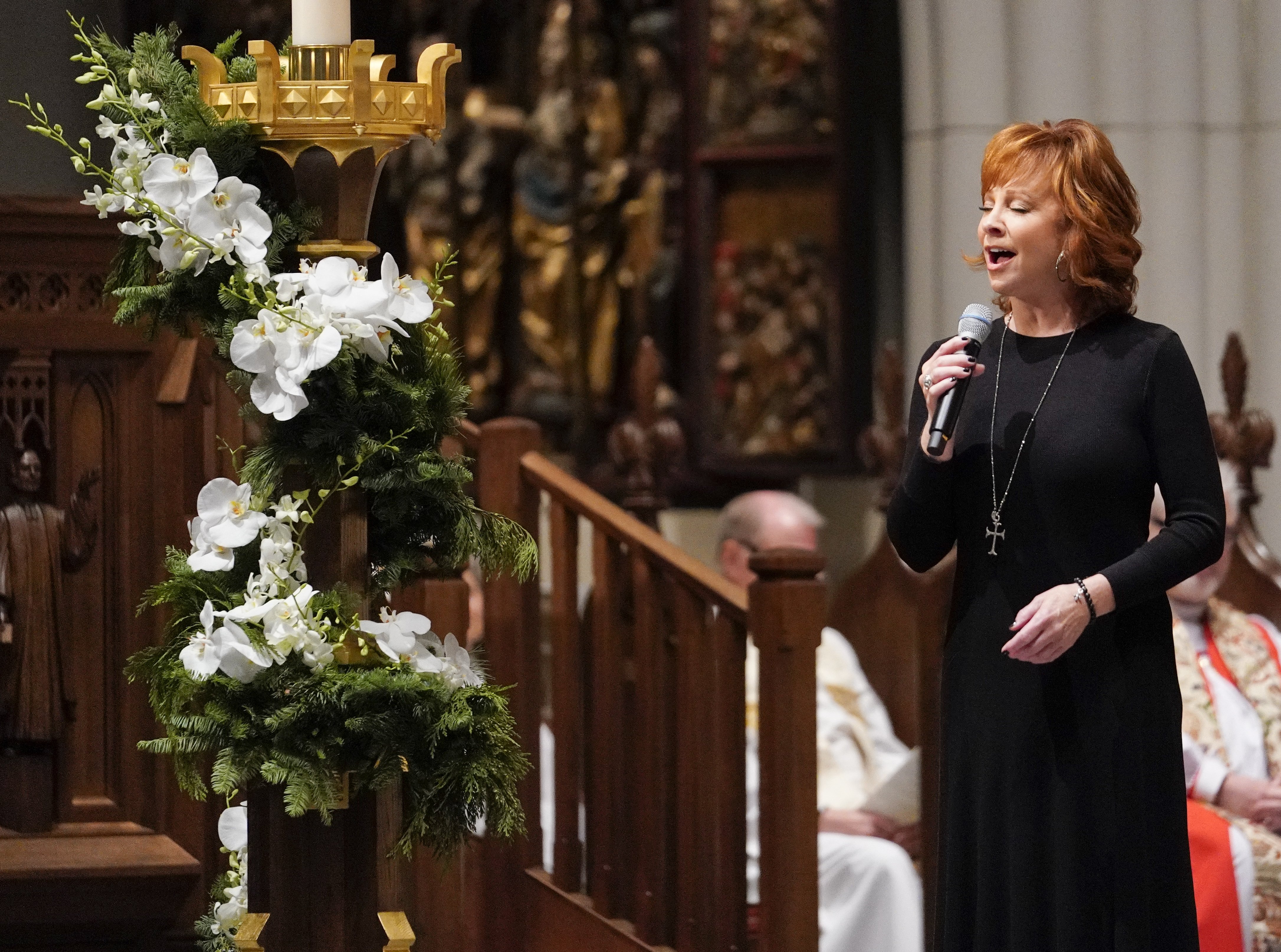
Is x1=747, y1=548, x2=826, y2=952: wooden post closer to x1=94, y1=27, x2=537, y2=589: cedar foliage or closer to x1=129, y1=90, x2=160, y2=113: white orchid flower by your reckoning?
x1=94, y1=27, x2=537, y2=589: cedar foliage

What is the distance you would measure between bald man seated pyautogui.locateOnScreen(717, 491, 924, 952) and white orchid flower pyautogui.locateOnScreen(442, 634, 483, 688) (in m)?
1.90

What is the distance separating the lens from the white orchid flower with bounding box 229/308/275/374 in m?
Result: 2.12

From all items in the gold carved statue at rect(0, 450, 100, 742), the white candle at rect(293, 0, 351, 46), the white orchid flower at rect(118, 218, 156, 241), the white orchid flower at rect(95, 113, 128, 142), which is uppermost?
the white candle at rect(293, 0, 351, 46)

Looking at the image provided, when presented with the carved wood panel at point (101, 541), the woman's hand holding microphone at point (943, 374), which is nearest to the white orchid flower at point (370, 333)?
the woman's hand holding microphone at point (943, 374)

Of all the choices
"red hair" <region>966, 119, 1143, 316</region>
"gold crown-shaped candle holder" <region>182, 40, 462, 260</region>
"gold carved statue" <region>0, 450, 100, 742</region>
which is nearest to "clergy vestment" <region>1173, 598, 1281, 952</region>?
"red hair" <region>966, 119, 1143, 316</region>

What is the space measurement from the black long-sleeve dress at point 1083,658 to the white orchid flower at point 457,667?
56 cm

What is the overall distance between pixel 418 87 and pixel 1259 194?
4.94 metres

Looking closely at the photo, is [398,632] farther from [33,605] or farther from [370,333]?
[33,605]

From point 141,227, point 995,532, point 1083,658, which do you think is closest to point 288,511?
point 141,227

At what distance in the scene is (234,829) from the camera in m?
2.65

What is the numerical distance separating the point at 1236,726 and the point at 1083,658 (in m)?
2.47

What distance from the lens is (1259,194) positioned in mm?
6500

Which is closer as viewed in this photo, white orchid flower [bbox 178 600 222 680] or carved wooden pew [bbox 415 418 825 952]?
white orchid flower [bbox 178 600 222 680]

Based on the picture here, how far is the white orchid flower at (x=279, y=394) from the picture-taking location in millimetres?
2117
